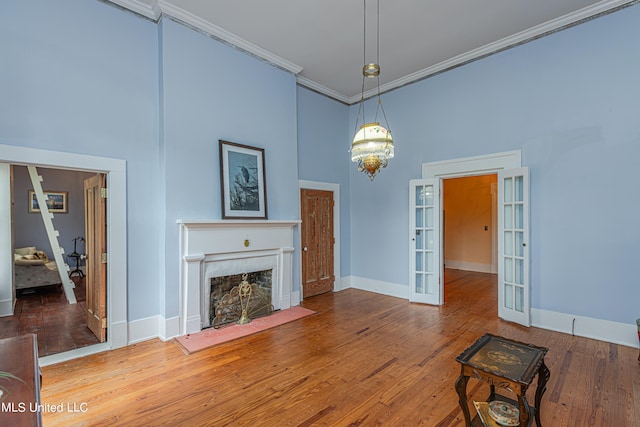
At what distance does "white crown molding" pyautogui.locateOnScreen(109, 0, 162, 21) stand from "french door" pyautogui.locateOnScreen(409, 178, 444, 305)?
439cm

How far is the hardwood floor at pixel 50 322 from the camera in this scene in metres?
3.47

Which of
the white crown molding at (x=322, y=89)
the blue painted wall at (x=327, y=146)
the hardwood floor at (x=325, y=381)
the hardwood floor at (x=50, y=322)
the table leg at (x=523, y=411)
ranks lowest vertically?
the hardwood floor at (x=325, y=381)

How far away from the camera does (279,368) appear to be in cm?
298

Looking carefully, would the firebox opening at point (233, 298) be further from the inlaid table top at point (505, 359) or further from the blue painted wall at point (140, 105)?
the inlaid table top at point (505, 359)

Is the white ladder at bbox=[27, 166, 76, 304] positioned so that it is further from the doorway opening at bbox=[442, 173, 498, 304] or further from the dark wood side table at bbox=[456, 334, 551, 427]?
the doorway opening at bbox=[442, 173, 498, 304]

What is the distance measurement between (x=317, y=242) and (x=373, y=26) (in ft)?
11.9

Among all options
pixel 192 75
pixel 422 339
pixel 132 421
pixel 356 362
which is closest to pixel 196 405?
pixel 132 421

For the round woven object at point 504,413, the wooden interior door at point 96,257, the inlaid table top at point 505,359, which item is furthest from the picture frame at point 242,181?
the round woven object at point 504,413

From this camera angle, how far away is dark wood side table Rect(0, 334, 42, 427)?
3.41 ft

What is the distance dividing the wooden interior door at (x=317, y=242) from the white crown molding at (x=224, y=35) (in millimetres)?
2145

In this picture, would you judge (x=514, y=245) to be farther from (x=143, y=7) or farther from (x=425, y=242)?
(x=143, y=7)

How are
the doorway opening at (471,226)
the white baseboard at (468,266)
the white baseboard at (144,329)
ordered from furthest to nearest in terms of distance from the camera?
1. the white baseboard at (468,266)
2. the doorway opening at (471,226)
3. the white baseboard at (144,329)

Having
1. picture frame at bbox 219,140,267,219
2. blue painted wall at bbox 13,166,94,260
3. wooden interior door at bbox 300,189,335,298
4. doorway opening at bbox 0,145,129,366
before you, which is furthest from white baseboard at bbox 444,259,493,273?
blue painted wall at bbox 13,166,94,260

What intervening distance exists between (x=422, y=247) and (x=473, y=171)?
4.91 feet
